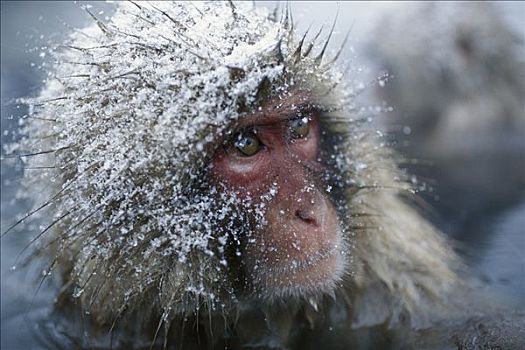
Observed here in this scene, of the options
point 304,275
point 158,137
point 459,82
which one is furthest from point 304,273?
point 459,82

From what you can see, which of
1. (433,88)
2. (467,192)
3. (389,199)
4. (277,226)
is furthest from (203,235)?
(433,88)

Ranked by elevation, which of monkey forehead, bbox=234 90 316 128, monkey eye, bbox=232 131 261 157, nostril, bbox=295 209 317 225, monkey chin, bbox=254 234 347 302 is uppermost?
monkey forehead, bbox=234 90 316 128

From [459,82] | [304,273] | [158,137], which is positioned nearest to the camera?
[158,137]

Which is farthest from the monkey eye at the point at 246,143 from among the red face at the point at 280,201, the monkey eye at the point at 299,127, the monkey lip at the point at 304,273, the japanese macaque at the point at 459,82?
the japanese macaque at the point at 459,82

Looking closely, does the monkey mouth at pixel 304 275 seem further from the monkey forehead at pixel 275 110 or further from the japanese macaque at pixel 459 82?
the japanese macaque at pixel 459 82

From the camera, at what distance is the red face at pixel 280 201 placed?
82.7 inches

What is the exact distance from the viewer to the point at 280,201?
6.92 ft

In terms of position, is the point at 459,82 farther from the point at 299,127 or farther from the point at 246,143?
the point at 246,143

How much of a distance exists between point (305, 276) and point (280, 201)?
22 centimetres

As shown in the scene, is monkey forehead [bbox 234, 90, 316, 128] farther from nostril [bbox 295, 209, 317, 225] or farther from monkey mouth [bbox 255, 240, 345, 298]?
monkey mouth [bbox 255, 240, 345, 298]

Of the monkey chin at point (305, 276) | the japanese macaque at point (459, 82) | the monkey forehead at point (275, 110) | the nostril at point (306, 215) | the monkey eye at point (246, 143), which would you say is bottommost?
the monkey chin at point (305, 276)

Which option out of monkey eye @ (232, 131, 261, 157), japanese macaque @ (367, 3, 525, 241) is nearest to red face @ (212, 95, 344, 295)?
monkey eye @ (232, 131, 261, 157)

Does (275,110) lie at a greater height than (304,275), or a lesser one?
greater

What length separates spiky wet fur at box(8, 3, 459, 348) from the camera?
2.06 metres
